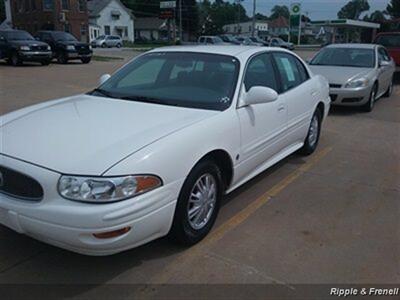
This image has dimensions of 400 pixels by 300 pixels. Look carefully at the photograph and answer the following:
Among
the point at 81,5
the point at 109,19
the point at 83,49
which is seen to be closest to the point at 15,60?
the point at 83,49

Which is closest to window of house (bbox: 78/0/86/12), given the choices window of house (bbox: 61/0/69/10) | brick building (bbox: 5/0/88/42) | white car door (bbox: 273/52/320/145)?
brick building (bbox: 5/0/88/42)

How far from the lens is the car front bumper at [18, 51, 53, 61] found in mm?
19312

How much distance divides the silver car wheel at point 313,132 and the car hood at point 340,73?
3353 millimetres

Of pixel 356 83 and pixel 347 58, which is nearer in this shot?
pixel 356 83

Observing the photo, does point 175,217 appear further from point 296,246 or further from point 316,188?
point 316,188

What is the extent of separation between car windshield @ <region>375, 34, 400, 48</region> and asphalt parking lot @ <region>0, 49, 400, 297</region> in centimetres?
1119

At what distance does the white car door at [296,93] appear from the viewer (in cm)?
482

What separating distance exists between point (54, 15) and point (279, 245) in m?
52.2

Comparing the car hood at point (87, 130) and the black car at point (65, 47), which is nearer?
the car hood at point (87, 130)

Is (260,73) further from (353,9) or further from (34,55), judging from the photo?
(353,9)

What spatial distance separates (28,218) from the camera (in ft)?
8.78

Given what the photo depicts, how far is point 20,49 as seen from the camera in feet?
63.0

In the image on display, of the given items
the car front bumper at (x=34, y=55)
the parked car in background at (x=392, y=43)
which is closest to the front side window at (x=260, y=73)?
the parked car in background at (x=392, y=43)

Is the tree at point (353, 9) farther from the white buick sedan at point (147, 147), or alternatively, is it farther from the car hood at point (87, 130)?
the car hood at point (87, 130)
